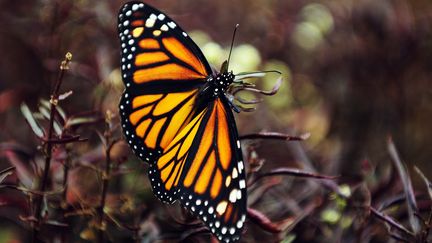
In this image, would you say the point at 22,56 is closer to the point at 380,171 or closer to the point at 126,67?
the point at 126,67

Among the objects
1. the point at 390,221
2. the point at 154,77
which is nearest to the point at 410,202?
the point at 390,221

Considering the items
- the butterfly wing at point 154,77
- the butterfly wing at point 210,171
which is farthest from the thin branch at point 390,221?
the butterfly wing at point 154,77

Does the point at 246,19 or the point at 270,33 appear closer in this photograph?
the point at 270,33

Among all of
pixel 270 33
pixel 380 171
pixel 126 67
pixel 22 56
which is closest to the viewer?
pixel 126 67

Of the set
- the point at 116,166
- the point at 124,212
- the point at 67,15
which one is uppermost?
the point at 67,15

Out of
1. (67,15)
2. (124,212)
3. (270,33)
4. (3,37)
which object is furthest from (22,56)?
(270,33)

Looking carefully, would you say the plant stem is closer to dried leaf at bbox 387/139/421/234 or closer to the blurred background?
the blurred background
